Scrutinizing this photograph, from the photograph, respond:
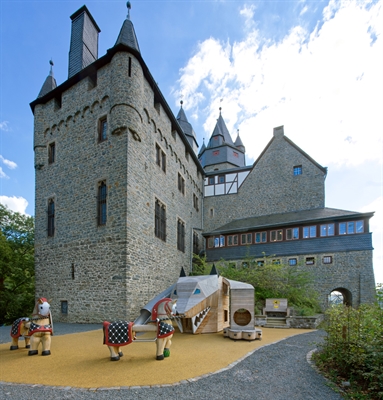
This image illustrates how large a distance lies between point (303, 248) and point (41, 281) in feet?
50.6

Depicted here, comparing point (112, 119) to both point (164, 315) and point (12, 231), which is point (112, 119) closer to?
point (164, 315)

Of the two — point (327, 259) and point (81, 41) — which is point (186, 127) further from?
point (327, 259)

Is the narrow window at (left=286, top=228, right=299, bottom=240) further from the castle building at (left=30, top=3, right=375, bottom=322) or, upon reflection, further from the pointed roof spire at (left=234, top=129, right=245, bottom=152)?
the pointed roof spire at (left=234, top=129, right=245, bottom=152)

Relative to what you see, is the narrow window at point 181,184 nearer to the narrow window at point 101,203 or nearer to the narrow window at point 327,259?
the narrow window at point 101,203

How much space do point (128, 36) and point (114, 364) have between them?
13696 mm

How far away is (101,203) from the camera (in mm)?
13336

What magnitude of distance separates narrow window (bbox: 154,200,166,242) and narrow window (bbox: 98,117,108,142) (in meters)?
4.23

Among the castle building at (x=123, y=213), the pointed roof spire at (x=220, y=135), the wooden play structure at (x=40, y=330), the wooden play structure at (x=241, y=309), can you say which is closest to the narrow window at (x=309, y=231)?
the castle building at (x=123, y=213)

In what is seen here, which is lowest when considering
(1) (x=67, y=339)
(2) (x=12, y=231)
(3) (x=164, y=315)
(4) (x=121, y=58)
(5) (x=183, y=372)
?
(1) (x=67, y=339)

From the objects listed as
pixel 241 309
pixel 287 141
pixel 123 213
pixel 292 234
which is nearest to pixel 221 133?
pixel 287 141

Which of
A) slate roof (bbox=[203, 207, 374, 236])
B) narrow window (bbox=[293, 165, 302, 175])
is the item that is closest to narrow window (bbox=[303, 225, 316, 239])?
slate roof (bbox=[203, 207, 374, 236])

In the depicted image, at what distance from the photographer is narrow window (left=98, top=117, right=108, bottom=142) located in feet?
46.0

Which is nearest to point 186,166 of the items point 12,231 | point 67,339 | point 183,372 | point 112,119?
point 112,119

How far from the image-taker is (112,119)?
43.0 ft
